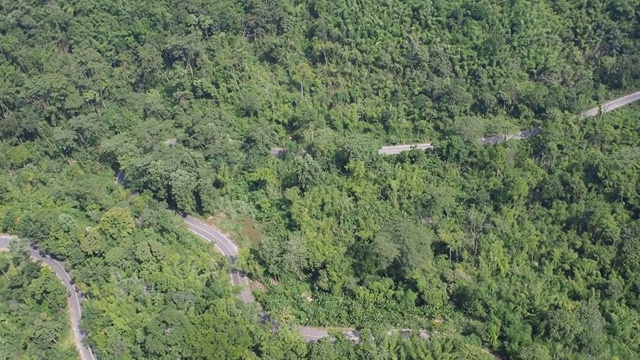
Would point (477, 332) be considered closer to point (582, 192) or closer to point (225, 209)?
point (582, 192)

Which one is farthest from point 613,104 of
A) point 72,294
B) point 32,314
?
point 32,314

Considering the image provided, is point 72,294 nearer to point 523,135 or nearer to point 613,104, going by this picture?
point 523,135

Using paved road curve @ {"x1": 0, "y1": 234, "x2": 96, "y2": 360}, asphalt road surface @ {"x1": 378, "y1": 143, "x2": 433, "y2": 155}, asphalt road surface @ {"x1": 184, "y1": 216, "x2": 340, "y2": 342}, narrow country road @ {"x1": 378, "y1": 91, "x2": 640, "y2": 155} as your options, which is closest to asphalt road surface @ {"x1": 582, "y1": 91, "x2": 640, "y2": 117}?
narrow country road @ {"x1": 378, "y1": 91, "x2": 640, "y2": 155}

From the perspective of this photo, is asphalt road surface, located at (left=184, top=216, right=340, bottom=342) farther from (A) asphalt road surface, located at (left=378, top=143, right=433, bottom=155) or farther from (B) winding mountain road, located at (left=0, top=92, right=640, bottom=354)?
(A) asphalt road surface, located at (left=378, top=143, right=433, bottom=155)

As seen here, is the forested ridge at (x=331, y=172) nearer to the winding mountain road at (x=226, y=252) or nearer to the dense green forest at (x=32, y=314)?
the dense green forest at (x=32, y=314)

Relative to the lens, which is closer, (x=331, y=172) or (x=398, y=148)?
(x=331, y=172)

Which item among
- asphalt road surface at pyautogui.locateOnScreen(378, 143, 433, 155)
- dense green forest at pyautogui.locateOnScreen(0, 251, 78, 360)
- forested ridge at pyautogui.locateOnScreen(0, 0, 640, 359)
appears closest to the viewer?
dense green forest at pyautogui.locateOnScreen(0, 251, 78, 360)
